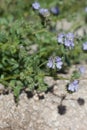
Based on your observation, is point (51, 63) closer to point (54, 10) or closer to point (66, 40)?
point (66, 40)

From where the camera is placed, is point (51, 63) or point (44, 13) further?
point (44, 13)

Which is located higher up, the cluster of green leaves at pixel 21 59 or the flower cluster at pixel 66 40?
the flower cluster at pixel 66 40

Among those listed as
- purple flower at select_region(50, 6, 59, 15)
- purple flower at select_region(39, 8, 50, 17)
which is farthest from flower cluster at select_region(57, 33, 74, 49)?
purple flower at select_region(50, 6, 59, 15)

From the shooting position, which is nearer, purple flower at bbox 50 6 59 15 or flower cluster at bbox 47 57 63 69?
flower cluster at bbox 47 57 63 69

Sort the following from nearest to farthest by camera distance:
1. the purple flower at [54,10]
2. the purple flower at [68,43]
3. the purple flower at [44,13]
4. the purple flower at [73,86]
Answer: the purple flower at [73,86] < the purple flower at [68,43] < the purple flower at [44,13] < the purple flower at [54,10]

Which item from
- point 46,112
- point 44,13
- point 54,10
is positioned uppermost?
point 44,13

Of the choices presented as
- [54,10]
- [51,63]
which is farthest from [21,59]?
[54,10]

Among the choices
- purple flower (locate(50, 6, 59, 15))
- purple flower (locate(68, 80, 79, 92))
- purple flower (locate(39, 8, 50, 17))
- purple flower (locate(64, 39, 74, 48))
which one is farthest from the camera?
purple flower (locate(50, 6, 59, 15))

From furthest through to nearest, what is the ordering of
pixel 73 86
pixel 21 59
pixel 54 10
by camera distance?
pixel 54 10
pixel 21 59
pixel 73 86

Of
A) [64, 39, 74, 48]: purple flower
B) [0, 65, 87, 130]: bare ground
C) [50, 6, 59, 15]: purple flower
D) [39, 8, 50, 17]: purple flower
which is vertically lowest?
[0, 65, 87, 130]: bare ground

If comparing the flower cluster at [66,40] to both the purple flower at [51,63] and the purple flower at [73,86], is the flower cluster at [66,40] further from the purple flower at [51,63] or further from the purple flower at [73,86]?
the purple flower at [73,86]

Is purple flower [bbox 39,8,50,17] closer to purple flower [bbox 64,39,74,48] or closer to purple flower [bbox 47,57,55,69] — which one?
purple flower [bbox 64,39,74,48]

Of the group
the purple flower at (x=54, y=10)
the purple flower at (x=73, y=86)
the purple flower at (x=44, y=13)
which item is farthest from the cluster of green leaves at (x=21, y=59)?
the purple flower at (x=54, y=10)
